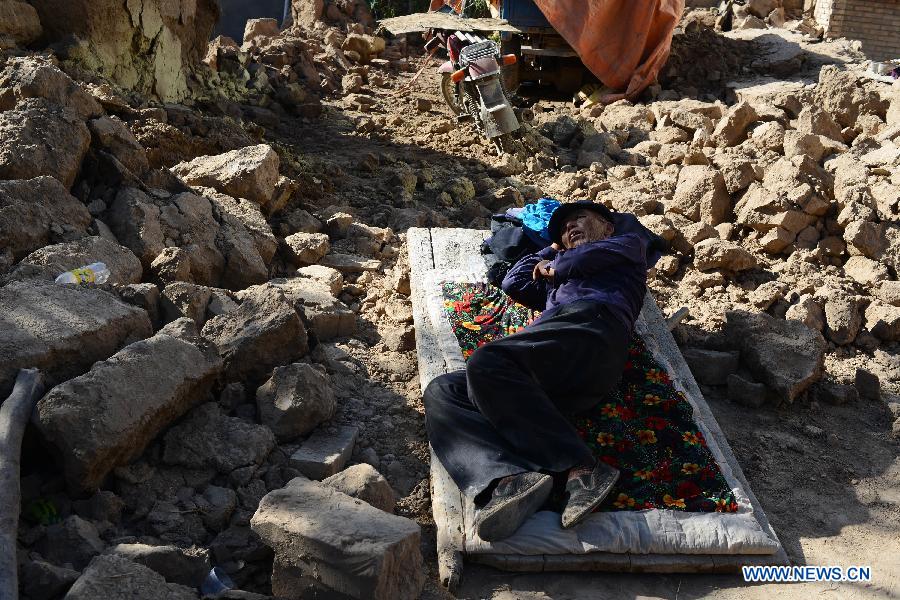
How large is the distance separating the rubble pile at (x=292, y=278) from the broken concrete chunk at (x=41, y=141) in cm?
1

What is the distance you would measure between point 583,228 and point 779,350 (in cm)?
114

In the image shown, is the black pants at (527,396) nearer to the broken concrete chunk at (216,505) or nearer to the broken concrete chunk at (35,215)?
the broken concrete chunk at (216,505)

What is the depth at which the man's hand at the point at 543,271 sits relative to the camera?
143 inches

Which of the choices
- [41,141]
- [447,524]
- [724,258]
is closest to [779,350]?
[724,258]

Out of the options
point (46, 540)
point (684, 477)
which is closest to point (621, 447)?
point (684, 477)

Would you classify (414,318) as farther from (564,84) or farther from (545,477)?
(564,84)

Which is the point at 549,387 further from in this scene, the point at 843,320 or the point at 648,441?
the point at 843,320

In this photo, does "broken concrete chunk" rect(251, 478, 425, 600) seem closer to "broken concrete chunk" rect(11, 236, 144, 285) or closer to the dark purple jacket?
the dark purple jacket

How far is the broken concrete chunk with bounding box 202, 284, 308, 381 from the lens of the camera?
3355 millimetres

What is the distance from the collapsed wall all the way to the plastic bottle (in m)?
2.98

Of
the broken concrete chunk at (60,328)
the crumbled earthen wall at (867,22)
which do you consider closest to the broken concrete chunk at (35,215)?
the broken concrete chunk at (60,328)

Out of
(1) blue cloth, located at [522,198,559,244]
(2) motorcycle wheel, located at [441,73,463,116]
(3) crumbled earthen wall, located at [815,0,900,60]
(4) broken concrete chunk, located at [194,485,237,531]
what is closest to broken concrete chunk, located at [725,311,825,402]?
(1) blue cloth, located at [522,198,559,244]

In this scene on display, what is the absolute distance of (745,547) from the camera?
9.11 feet

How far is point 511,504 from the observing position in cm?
269
